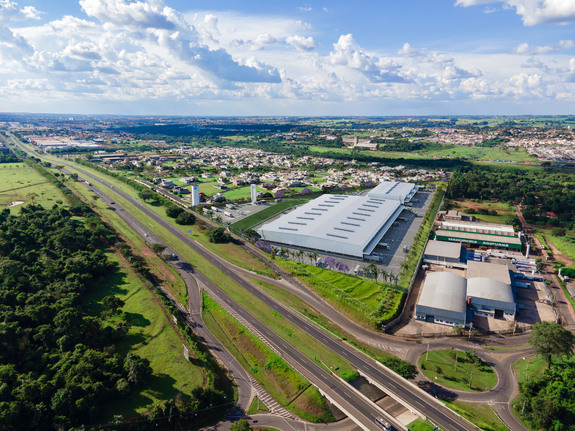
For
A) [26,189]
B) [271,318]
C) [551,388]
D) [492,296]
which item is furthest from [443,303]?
[26,189]

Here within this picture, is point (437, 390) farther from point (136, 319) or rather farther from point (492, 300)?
point (136, 319)

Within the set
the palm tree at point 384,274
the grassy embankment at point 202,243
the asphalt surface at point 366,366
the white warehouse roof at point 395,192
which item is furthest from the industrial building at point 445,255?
the white warehouse roof at point 395,192

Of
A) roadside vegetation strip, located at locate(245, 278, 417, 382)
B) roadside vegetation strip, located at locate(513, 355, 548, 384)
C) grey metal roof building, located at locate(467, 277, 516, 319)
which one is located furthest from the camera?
grey metal roof building, located at locate(467, 277, 516, 319)

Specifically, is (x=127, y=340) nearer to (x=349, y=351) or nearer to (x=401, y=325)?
(x=349, y=351)

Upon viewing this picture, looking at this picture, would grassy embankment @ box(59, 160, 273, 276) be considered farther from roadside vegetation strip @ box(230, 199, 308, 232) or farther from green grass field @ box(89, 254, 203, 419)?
green grass field @ box(89, 254, 203, 419)

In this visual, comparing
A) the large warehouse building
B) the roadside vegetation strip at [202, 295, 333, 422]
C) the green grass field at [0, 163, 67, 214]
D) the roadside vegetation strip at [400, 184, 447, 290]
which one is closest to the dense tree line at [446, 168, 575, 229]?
the roadside vegetation strip at [400, 184, 447, 290]

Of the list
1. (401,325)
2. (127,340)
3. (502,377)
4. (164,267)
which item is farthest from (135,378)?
(502,377)
